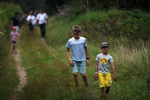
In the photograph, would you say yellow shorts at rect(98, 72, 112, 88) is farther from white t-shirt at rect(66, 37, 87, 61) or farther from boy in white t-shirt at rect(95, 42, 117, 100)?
white t-shirt at rect(66, 37, 87, 61)

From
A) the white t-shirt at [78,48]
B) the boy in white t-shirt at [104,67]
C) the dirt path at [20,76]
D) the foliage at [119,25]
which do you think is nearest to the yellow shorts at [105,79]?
the boy in white t-shirt at [104,67]

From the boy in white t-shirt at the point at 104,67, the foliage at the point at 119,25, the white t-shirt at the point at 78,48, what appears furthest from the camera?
the foliage at the point at 119,25

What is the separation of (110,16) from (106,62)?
25.5 feet

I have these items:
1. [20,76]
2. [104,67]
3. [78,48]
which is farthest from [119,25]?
[104,67]

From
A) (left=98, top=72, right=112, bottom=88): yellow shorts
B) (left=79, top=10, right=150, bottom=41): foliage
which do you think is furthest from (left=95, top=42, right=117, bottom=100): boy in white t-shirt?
(left=79, top=10, right=150, bottom=41): foliage

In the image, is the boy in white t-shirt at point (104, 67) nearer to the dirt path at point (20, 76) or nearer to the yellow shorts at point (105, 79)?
the yellow shorts at point (105, 79)

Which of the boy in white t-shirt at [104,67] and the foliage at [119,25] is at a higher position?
the foliage at [119,25]

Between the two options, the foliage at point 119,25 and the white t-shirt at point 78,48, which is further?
the foliage at point 119,25

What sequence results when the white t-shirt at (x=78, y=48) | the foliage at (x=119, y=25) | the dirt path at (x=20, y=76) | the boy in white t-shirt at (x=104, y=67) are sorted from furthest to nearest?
1. the foliage at (x=119, y=25)
2. the dirt path at (x=20, y=76)
3. the white t-shirt at (x=78, y=48)
4. the boy in white t-shirt at (x=104, y=67)

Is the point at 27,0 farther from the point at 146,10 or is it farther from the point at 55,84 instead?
the point at 55,84

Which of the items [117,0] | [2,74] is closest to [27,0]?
[117,0]

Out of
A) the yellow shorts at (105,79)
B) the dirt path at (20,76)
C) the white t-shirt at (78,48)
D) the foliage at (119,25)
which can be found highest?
the foliage at (119,25)

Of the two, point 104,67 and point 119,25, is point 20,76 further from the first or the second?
point 119,25

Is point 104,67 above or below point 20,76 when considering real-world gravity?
above
